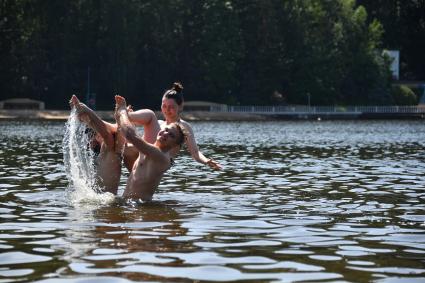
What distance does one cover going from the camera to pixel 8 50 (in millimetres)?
85188

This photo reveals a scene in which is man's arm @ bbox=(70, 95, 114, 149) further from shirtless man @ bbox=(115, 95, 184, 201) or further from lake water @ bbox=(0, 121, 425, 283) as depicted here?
lake water @ bbox=(0, 121, 425, 283)

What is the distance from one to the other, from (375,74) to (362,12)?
26.0ft

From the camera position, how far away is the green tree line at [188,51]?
87.6 m

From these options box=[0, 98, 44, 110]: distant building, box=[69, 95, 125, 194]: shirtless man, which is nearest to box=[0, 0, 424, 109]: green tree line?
box=[0, 98, 44, 110]: distant building

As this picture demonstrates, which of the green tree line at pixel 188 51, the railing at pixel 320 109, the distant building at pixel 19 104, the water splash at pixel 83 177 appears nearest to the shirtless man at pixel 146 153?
the water splash at pixel 83 177

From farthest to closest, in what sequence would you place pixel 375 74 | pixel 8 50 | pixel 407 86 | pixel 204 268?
pixel 407 86, pixel 375 74, pixel 8 50, pixel 204 268

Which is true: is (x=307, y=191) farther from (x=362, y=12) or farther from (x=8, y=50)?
(x=362, y=12)

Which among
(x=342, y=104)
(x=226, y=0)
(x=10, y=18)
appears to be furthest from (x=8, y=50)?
(x=342, y=104)

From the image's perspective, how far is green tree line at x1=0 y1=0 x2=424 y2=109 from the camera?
287 feet

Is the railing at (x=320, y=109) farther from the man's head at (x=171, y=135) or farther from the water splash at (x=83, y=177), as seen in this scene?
the man's head at (x=171, y=135)

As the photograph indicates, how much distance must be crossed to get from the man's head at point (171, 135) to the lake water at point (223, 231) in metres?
1.04

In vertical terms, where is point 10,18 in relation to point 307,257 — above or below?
above

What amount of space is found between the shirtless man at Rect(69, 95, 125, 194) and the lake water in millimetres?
777

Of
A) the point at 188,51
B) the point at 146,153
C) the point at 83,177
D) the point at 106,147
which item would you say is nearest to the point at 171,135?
the point at 146,153
